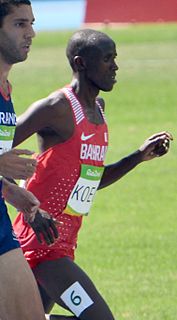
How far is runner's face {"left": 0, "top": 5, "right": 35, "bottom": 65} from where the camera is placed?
6.45 m

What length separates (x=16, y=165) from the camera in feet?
18.9

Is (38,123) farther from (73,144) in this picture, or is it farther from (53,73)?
(53,73)

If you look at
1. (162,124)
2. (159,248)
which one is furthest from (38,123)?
(162,124)

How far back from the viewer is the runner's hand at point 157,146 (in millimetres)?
7277

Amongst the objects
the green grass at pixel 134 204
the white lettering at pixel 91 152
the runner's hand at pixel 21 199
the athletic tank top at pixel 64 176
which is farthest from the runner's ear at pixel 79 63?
the green grass at pixel 134 204

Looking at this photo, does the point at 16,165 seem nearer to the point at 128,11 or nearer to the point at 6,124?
the point at 6,124

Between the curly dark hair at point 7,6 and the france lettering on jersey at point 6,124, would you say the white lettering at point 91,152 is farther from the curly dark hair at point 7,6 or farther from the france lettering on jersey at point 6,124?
the curly dark hair at point 7,6

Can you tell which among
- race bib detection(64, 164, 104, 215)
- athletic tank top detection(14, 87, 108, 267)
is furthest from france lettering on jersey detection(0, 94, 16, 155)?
race bib detection(64, 164, 104, 215)

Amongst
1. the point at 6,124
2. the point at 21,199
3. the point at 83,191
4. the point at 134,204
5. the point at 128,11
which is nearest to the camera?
the point at 21,199

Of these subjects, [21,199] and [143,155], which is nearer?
[21,199]

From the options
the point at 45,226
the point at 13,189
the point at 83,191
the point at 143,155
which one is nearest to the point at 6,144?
the point at 13,189

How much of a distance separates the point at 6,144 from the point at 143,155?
1.18m

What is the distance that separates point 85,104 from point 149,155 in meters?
0.53

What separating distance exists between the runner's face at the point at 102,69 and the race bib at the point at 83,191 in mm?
464
